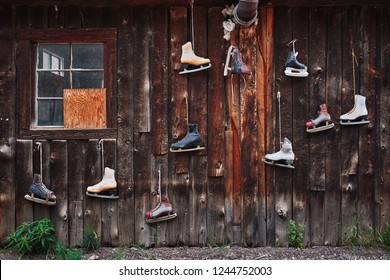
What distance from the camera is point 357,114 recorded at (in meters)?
4.69

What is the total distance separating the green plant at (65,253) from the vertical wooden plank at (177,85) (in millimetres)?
1271

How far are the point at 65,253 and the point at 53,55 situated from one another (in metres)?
2.05

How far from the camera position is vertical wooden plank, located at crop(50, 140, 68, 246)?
4727mm

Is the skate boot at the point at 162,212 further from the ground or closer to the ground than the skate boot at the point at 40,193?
closer to the ground

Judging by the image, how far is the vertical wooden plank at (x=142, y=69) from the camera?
473 centimetres

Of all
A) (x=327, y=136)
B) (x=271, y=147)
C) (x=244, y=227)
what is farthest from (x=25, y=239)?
(x=327, y=136)

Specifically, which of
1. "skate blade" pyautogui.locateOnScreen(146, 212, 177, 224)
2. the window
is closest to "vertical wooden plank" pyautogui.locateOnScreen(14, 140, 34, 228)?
the window

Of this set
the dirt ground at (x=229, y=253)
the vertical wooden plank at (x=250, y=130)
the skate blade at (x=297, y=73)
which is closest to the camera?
the dirt ground at (x=229, y=253)

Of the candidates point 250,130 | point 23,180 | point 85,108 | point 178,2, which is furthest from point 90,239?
point 178,2

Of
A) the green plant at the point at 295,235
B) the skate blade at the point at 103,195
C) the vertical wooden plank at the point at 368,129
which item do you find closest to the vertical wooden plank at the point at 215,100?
the green plant at the point at 295,235

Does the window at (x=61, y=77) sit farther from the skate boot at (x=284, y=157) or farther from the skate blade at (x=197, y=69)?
the skate boot at (x=284, y=157)

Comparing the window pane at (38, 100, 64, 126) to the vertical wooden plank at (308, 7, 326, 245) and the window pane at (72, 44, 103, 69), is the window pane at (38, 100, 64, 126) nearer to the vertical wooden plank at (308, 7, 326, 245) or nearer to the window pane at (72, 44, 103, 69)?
the window pane at (72, 44, 103, 69)

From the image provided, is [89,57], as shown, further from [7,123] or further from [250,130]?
[250,130]
